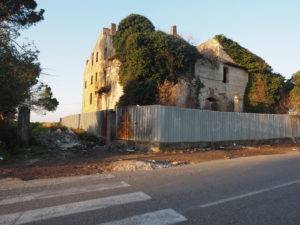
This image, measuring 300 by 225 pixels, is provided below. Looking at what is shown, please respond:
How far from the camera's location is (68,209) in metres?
3.61

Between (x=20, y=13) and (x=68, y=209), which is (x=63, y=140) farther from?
(x=68, y=209)

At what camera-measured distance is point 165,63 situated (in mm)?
18688

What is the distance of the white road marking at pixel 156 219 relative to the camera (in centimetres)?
311

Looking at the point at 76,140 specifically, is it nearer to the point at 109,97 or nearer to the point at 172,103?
the point at 172,103

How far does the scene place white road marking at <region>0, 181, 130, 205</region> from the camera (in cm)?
410

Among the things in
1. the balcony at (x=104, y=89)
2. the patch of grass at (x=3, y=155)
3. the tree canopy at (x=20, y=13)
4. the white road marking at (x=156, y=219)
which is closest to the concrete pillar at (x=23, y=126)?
the patch of grass at (x=3, y=155)

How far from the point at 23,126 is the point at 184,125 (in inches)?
313

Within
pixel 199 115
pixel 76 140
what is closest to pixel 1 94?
pixel 76 140

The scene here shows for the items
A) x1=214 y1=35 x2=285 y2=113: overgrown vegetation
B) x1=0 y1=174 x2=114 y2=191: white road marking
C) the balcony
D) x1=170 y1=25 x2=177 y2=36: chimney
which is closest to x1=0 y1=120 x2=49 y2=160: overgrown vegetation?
x1=0 y1=174 x2=114 y2=191: white road marking

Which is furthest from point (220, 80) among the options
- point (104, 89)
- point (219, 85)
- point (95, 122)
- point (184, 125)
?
point (95, 122)

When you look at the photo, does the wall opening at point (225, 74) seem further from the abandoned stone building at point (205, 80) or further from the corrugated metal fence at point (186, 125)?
the corrugated metal fence at point (186, 125)

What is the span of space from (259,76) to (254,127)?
11065 millimetres

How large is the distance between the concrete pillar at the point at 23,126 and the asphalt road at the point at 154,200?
5.80 meters

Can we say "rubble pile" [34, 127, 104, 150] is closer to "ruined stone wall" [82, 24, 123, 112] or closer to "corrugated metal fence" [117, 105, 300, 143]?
"corrugated metal fence" [117, 105, 300, 143]
